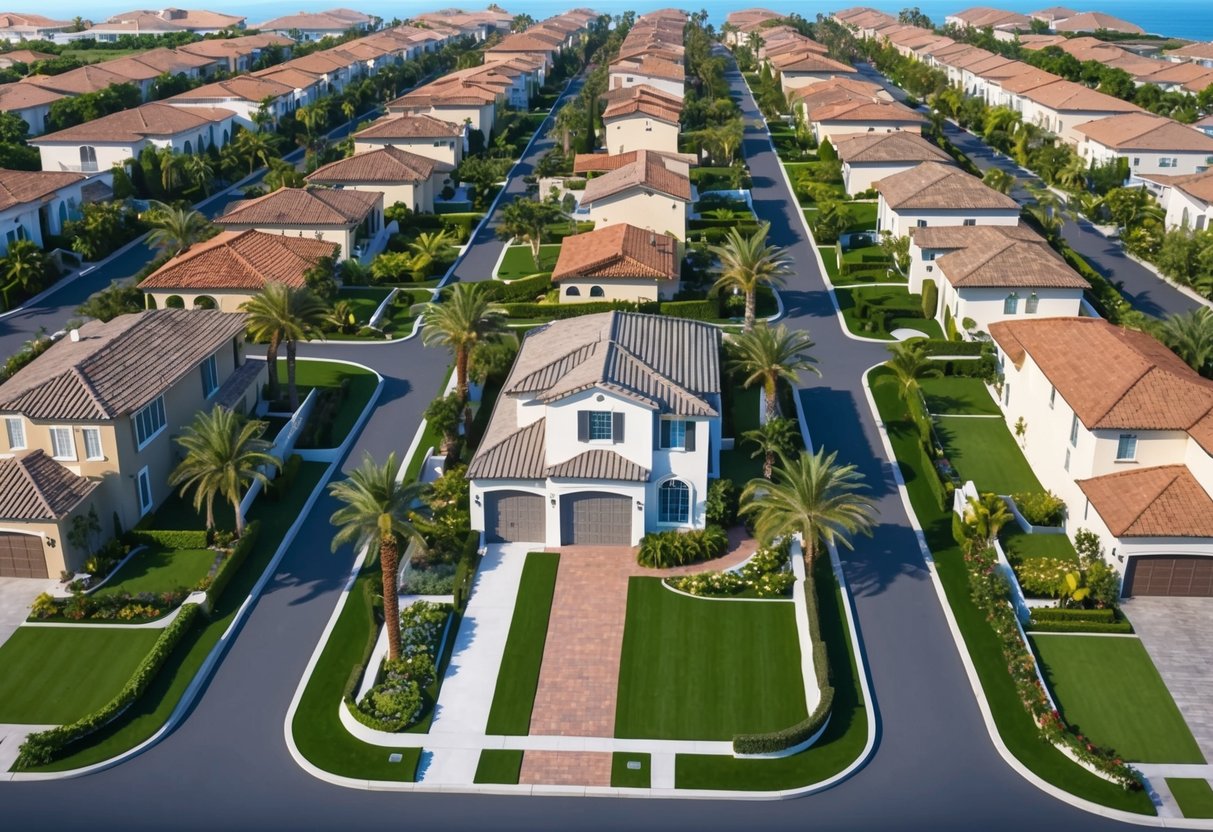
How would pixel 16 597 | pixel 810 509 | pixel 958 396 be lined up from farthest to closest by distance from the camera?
pixel 958 396 → pixel 16 597 → pixel 810 509

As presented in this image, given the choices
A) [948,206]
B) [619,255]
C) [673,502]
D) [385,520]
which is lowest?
[673,502]

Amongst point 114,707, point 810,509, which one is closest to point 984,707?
point 810,509

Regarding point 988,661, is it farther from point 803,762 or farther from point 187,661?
point 187,661

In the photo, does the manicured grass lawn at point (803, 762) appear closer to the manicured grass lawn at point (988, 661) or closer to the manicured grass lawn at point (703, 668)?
the manicured grass lawn at point (703, 668)

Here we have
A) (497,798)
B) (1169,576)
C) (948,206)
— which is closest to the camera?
(497,798)

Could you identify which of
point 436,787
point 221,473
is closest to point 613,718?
point 436,787

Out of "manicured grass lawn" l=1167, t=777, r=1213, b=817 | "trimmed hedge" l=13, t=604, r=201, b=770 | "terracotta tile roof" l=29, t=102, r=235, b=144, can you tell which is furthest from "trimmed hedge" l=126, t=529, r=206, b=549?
"terracotta tile roof" l=29, t=102, r=235, b=144
